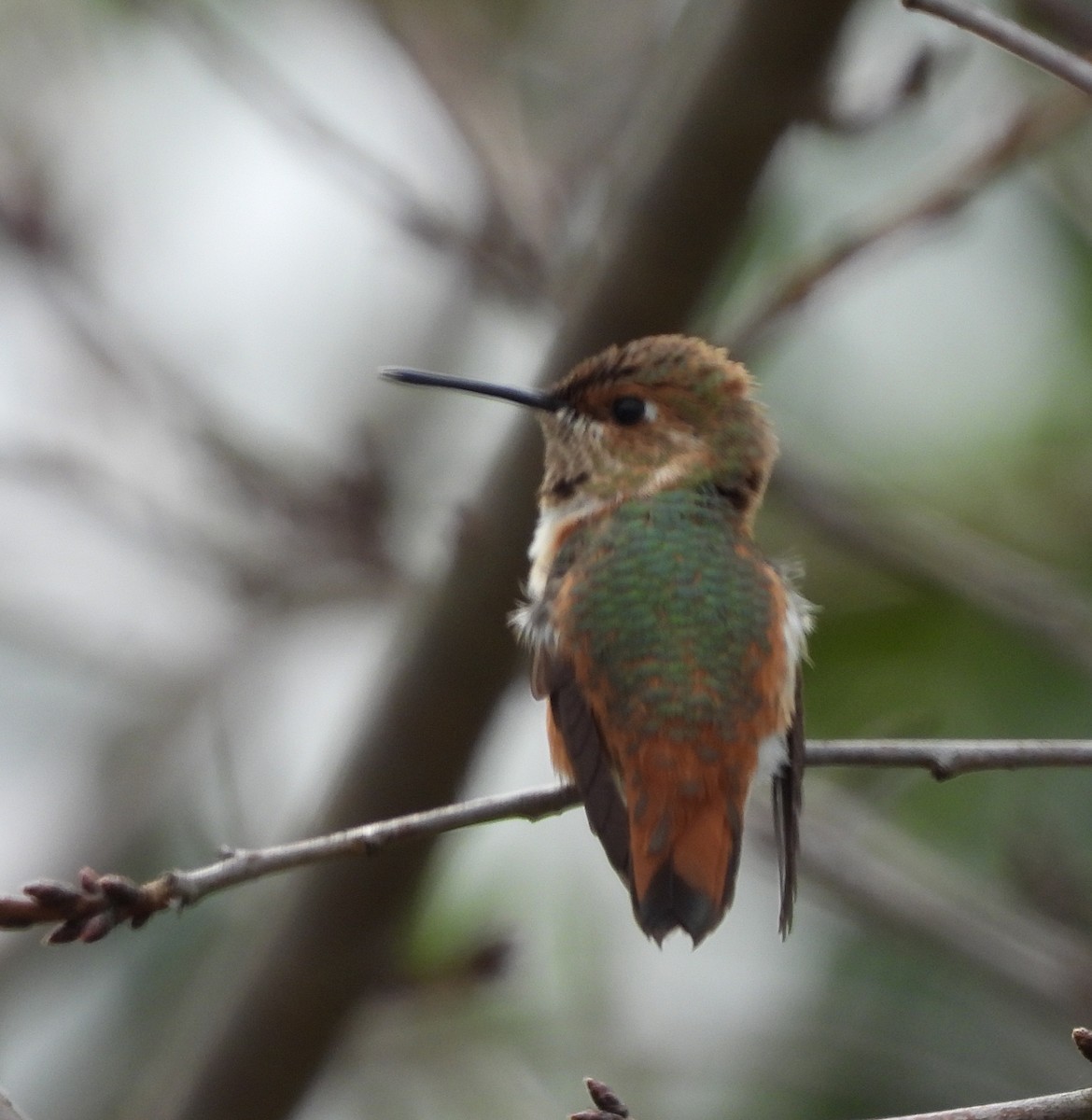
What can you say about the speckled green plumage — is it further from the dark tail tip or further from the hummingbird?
the dark tail tip

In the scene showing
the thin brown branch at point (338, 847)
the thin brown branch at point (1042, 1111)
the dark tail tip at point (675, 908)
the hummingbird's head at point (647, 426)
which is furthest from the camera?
the hummingbird's head at point (647, 426)

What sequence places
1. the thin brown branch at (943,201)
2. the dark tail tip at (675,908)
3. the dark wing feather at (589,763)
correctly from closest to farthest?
the dark tail tip at (675,908)
the dark wing feather at (589,763)
the thin brown branch at (943,201)

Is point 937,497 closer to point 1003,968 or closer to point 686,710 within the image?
point 1003,968

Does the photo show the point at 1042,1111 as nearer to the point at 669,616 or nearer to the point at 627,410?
the point at 669,616

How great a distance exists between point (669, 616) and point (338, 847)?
1047 mm

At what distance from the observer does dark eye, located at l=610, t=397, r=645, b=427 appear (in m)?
4.09

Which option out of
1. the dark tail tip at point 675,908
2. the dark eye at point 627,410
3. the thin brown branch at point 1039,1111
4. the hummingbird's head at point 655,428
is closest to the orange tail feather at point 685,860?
the dark tail tip at point 675,908

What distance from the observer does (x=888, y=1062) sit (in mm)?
5414

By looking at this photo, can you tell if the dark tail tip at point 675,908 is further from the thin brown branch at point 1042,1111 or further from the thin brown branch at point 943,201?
the thin brown branch at point 943,201

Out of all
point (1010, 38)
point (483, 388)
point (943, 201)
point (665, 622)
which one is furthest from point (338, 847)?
point (943, 201)

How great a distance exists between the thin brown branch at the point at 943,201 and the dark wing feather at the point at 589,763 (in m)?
1.11

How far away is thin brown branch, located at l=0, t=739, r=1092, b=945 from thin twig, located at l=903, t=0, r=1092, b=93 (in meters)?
1.12

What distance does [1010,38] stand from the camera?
240cm

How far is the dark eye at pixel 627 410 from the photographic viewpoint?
A: 4.09 m
